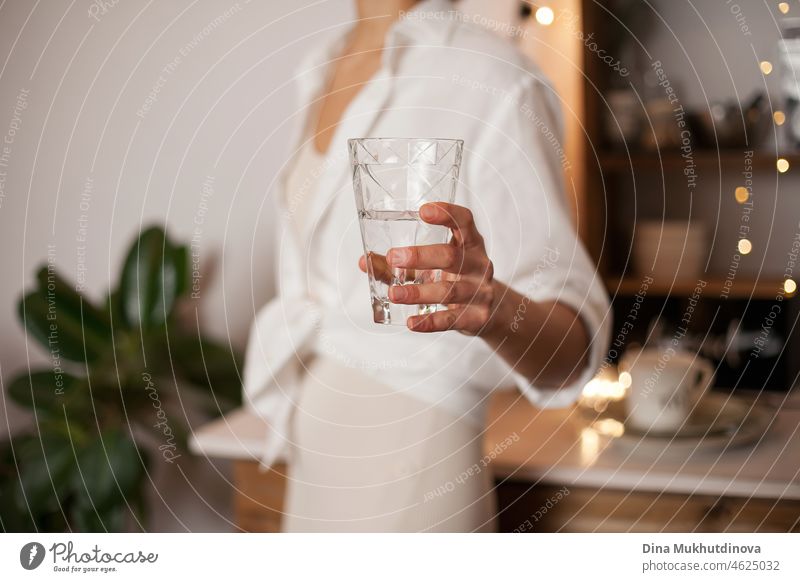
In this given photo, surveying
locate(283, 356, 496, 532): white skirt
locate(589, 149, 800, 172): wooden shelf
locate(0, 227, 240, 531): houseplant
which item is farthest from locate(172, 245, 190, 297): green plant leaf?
locate(589, 149, 800, 172): wooden shelf

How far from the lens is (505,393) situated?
675mm

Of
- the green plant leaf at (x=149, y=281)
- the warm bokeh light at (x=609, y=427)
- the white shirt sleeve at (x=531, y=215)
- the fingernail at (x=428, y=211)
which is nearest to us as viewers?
the fingernail at (x=428, y=211)

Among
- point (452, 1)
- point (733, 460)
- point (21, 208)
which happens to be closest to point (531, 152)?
point (452, 1)

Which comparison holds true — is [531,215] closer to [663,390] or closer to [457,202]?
[457,202]

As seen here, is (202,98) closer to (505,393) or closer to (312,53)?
(312,53)

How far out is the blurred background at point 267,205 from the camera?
557 mm

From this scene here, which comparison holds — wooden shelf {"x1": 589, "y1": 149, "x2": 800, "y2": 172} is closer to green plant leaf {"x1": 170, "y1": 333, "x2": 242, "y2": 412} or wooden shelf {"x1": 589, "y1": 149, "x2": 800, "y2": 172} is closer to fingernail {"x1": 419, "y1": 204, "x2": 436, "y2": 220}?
green plant leaf {"x1": 170, "y1": 333, "x2": 242, "y2": 412}

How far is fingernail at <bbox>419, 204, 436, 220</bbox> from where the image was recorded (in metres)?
0.35

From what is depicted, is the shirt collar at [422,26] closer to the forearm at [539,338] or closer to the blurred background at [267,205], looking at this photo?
the blurred background at [267,205]

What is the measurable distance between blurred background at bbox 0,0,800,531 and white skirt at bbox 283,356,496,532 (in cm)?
5

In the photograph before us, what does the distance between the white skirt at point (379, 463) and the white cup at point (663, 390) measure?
0.12m

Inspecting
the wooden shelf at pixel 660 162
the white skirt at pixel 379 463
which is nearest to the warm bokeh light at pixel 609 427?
the white skirt at pixel 379 463

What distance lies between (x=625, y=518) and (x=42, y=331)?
47cm

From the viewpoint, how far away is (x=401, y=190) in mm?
385
